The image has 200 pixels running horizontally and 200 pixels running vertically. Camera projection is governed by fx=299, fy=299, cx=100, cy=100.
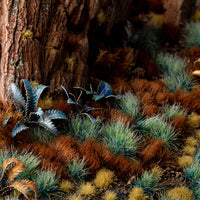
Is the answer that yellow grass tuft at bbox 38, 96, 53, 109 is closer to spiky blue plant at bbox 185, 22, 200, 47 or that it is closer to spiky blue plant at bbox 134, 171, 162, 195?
spiky blue plant at bbox 134, 171, 162, 195

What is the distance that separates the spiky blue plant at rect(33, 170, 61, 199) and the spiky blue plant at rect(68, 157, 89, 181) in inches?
10.3

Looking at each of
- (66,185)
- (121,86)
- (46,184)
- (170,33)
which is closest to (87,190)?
(66,185)

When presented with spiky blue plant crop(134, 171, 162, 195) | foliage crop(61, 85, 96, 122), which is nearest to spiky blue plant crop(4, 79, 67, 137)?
foliage crop(61, 85, 96, 122)

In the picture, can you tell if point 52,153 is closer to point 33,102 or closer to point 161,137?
point 33,102

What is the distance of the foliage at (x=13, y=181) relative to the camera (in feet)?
9.76

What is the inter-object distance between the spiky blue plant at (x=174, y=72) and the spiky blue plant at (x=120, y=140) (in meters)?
1.72

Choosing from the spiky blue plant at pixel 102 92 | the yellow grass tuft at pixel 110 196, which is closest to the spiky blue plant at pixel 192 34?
the spiky blue plant at pixel 102 92

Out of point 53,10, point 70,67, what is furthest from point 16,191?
point 53,10

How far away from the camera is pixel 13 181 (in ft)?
10.3

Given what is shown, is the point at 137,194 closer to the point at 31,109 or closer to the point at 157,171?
the point at 157,171

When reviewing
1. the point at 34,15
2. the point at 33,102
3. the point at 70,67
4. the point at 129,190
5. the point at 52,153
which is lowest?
the point at 129,190

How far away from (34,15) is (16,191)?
2.33 metres

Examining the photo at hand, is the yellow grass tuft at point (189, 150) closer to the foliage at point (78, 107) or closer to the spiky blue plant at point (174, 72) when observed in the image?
the spiky blue plant at point (174, 72)

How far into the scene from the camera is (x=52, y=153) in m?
3.64
